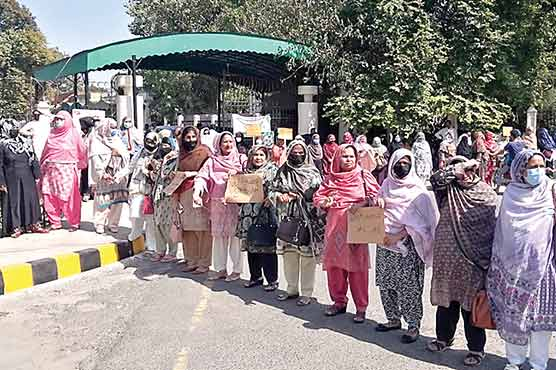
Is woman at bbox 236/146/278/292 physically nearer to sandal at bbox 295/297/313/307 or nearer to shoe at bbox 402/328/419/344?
sandal at bbox 295/297/313/307

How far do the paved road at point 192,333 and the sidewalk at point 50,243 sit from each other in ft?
3.09

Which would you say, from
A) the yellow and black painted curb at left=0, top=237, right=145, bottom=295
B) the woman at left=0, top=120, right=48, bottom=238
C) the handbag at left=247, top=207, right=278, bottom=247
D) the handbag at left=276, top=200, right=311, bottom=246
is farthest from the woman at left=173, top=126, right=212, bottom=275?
the woman at left=0, top=120, right=48, bottom=238

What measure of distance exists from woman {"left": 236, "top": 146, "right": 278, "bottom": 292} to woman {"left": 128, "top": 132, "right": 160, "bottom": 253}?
197 cm

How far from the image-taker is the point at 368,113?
17969 millimetres

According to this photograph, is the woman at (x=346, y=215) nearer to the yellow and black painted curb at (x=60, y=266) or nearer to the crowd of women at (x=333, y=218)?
the crowd of women at (x=333, y=218)

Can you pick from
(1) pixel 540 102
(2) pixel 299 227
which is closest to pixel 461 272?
(2) pixel 299 227

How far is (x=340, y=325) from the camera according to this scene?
5.39m

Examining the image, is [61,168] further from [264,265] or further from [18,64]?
[18,64]

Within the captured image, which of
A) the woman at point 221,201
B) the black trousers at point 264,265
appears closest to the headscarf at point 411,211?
the black trousers at point 264,265

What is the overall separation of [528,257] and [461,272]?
1.66ft

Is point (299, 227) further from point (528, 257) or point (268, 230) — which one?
point (528, 257)

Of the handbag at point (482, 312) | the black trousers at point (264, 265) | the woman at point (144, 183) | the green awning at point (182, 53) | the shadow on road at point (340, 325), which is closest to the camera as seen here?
the handbag at point (482, 312)

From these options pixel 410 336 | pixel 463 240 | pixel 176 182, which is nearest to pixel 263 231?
pixel 176 182

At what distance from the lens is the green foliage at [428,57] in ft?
58.3
